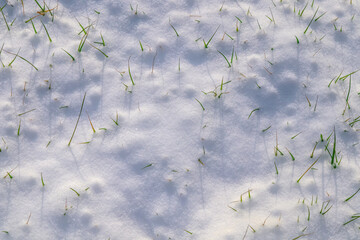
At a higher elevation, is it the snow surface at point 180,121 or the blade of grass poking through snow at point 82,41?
the blade of grass poking through snow at point 82,41

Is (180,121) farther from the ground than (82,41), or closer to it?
closer to it

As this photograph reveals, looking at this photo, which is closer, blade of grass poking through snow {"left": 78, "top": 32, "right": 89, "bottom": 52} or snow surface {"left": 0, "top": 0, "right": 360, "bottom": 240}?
snow surface {"left": 0, "top": 0, "right": 360, "bottom": 240}

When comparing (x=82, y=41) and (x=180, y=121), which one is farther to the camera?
(x=82, y=41)

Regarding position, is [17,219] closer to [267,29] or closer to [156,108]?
[156,108]

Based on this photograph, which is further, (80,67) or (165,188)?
(80,67)

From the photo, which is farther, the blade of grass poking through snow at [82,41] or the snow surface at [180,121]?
the blade of grass poking through snow at [82,41]

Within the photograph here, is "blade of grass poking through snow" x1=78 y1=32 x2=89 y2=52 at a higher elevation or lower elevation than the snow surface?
higher

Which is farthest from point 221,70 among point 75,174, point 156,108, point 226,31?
point 75,174

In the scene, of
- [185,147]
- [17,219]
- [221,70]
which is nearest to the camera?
[17,219]
